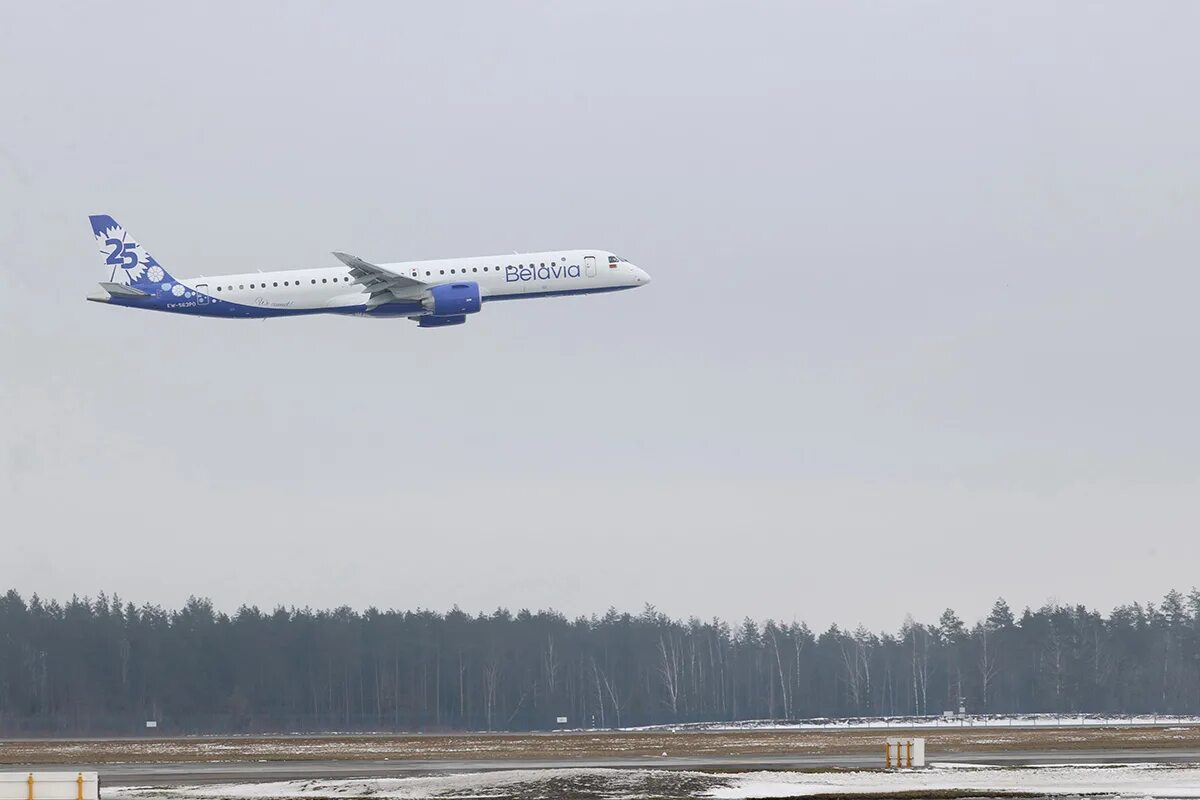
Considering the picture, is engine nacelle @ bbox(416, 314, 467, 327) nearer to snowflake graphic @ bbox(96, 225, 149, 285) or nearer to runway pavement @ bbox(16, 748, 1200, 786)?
snowflake graphic @ bbox(96, 225, 149, 285)

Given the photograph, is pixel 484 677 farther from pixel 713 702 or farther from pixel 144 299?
pixel 144 299

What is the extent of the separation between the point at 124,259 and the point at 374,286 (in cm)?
1740

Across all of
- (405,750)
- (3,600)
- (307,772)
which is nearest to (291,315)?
(405,750)

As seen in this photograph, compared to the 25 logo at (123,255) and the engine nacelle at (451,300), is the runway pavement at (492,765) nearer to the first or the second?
the engine nacelle at (451,300)

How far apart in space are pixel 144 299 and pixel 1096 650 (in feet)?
383

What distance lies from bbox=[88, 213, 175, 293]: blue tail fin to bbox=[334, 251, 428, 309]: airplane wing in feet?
38.0

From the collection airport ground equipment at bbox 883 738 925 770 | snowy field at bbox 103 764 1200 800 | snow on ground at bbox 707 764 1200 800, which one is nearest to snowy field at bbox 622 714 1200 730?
airport ground equipment at bbox 883 738 925 770

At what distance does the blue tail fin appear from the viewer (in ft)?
311

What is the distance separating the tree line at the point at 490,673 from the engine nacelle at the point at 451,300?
194ft

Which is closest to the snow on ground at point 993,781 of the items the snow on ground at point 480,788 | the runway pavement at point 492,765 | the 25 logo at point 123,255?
the snow on ground at point 480,788

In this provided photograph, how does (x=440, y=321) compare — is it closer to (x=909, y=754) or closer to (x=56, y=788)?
(x=909, y=754)

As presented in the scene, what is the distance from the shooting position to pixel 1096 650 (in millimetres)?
172375

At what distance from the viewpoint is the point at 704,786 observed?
47.8 meters

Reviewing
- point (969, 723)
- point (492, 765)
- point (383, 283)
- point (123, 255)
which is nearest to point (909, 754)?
point (492, 765)
